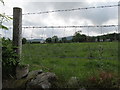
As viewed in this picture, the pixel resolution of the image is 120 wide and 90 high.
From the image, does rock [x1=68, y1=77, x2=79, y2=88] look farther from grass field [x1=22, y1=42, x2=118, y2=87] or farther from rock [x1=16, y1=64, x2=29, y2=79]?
rock [x1=16, y1=64, x2=29, y2=79]

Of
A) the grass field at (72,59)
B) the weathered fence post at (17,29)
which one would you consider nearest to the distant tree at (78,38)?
the grass field at (72,59)

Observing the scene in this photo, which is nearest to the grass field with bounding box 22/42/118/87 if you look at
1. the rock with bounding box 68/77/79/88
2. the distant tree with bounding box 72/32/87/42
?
the rock with bounding box 68/77/79/88

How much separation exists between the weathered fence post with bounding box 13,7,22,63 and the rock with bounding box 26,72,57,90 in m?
0.96

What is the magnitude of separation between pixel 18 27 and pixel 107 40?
7.45 feet

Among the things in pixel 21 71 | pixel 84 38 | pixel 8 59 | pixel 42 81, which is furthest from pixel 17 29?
pixel 84 38

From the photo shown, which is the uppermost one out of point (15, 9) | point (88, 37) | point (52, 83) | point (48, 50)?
point (15, 9)

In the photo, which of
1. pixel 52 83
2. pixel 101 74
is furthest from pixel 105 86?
pixel 52 83

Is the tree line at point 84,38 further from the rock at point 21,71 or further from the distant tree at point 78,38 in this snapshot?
the rock at point 21,71

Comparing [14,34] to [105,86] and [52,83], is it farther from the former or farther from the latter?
[105,86]

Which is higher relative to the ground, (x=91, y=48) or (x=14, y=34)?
(x=14, y=34)

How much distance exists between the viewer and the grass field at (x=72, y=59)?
436 cm

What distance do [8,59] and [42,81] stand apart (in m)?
1.00

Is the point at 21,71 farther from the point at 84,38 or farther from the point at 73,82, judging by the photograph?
the point at 84,38

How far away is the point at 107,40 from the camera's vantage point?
5.09m
